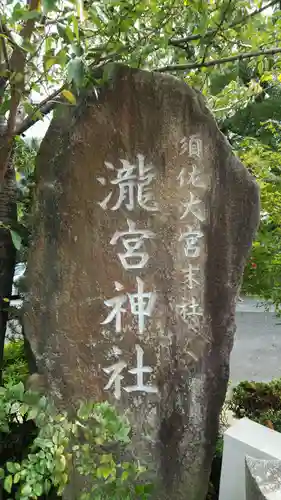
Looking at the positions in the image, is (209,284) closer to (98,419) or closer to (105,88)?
(98,419)

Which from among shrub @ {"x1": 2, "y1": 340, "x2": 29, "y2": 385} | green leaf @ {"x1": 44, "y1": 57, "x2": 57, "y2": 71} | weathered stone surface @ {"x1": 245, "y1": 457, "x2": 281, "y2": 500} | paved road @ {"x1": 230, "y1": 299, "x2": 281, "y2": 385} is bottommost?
paved road @ {"x1": 230, "y1": 299, "x2": 281, "y2": 385}

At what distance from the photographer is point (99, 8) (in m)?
1.47

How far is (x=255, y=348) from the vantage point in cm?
546

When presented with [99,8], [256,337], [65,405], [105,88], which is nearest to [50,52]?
[99,8]

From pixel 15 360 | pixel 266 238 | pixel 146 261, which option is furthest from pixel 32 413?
pixel 266 238

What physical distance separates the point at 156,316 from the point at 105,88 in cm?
101

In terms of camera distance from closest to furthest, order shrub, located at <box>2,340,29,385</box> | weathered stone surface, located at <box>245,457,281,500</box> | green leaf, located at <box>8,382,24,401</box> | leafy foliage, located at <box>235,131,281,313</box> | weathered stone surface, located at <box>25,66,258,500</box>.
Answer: green leaf, located at <box>8,382,24,401</box> → weathered stone surface, located at <box>245,457,281,500</box> → weathered stone surface, located at <box>25,66,258,500</box> → shrub, located at <box>2,340,29,385</box> → leafy foliage, located at <box>235,131,281,313</box>

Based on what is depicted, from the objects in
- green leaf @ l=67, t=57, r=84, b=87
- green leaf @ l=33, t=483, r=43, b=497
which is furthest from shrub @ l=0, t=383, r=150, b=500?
green leaf @ l=67, t=57, r=84, b=87

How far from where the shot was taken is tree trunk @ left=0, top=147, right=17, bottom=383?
77.9 inches

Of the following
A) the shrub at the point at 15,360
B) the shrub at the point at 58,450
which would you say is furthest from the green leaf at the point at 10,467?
the shrub at the point at 15,360

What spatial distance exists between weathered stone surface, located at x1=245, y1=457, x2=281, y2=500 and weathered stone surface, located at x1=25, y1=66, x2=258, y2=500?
0.36 m

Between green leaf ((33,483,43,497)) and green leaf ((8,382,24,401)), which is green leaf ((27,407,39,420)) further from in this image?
green leaf ((33,483,43,497))

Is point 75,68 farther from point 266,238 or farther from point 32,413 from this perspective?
point 266,238

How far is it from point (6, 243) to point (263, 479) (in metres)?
1.39
